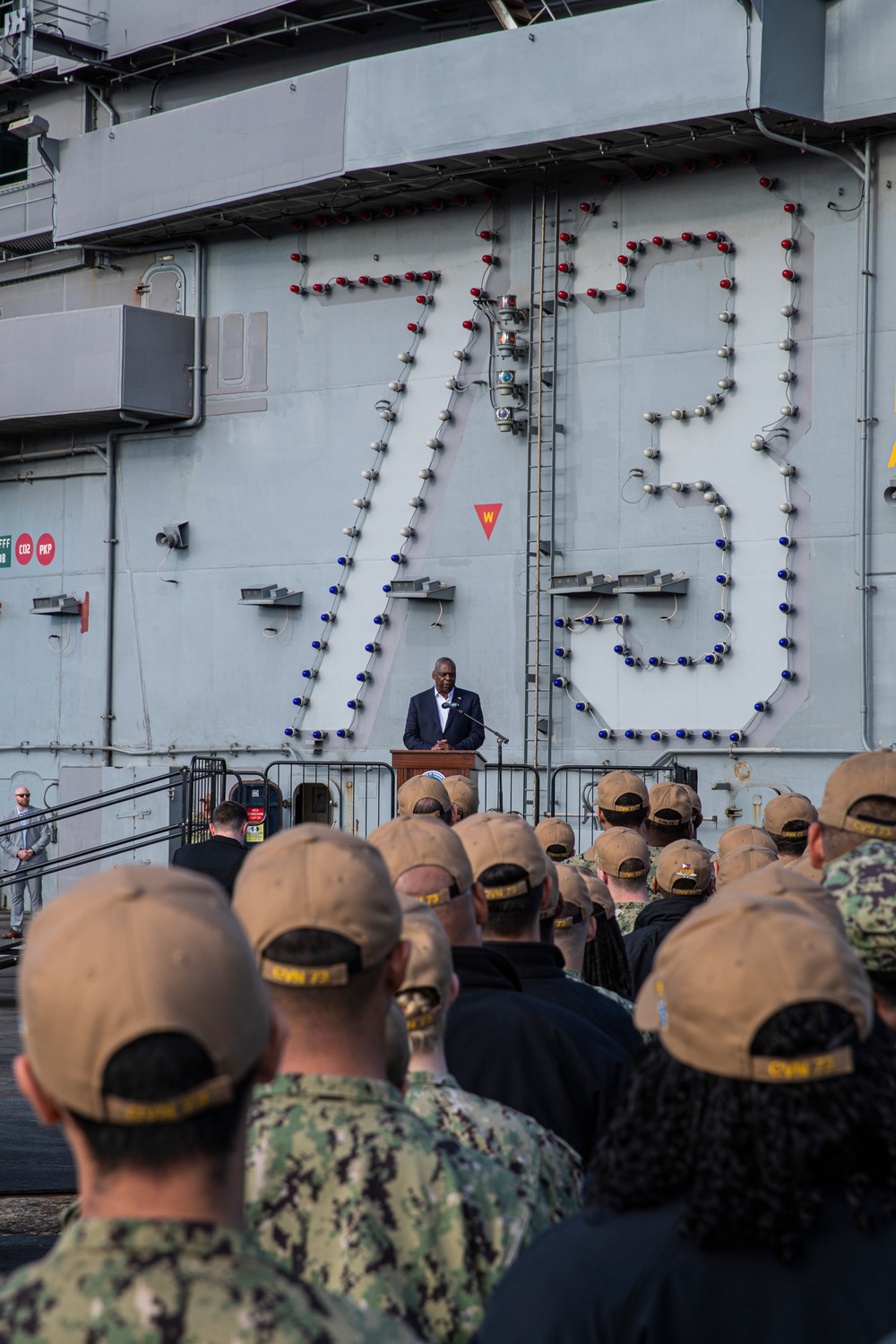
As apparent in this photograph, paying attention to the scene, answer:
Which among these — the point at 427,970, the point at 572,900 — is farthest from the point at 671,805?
the point at 427,970

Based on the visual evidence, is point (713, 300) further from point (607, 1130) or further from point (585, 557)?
point (607, 1130)

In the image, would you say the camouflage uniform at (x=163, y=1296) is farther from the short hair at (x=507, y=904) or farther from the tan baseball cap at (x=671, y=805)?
the tan baseball cap at (x=671, y=805)

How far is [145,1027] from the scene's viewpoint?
5.64 ft

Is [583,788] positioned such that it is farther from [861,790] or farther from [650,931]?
[861,790]

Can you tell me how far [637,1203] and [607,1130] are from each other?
0.15 m

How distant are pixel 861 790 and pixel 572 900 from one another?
124cm

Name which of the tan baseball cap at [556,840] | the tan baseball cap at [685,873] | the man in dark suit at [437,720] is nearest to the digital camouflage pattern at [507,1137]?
the tan baseball cap at [685,873]

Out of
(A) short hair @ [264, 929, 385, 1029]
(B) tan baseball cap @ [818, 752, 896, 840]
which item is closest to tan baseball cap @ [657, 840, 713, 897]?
(B) tan baseball cap @ [818, 752, 896, 840]

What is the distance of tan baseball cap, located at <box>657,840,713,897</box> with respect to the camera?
22.2 ft

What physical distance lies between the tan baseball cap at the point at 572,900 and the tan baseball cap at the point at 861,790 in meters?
1.09

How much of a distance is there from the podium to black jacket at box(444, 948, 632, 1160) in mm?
8802

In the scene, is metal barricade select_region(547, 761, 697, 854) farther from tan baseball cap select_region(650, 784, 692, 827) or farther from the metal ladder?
tan baseball cap select_region(650, 784, 692, 827)

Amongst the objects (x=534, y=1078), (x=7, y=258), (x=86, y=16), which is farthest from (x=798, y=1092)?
(x=7, y=258)

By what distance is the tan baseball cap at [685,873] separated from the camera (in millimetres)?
6770
